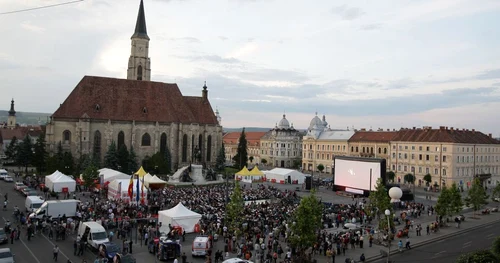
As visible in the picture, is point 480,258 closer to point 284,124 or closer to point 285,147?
point 285,147

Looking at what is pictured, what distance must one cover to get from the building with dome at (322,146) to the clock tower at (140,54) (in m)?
34.5

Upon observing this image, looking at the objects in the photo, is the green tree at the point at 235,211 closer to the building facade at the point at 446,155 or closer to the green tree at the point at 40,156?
the green tree at the point at 40,156

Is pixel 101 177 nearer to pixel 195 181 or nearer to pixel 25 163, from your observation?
pixel 195 181

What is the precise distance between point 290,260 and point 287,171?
37.7m

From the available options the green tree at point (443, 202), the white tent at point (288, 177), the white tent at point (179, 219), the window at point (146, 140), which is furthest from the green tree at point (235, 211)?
the window at point (146, 140)

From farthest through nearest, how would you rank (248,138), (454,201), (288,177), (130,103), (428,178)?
(248,138), (130,103), (428,178), (288,177), (454,201)

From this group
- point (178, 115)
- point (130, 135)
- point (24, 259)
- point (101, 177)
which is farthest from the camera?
point (178, 115)

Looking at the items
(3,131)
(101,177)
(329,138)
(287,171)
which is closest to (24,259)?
(101,177)

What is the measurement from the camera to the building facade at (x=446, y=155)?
5744 centimetres

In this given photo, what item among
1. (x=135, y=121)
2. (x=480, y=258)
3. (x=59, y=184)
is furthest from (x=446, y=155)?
(x=480, y=258)

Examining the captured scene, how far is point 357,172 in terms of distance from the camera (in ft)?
150

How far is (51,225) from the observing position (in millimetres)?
24344

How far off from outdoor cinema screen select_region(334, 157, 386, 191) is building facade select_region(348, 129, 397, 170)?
70.6 feet

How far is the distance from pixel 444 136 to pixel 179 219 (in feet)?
155
